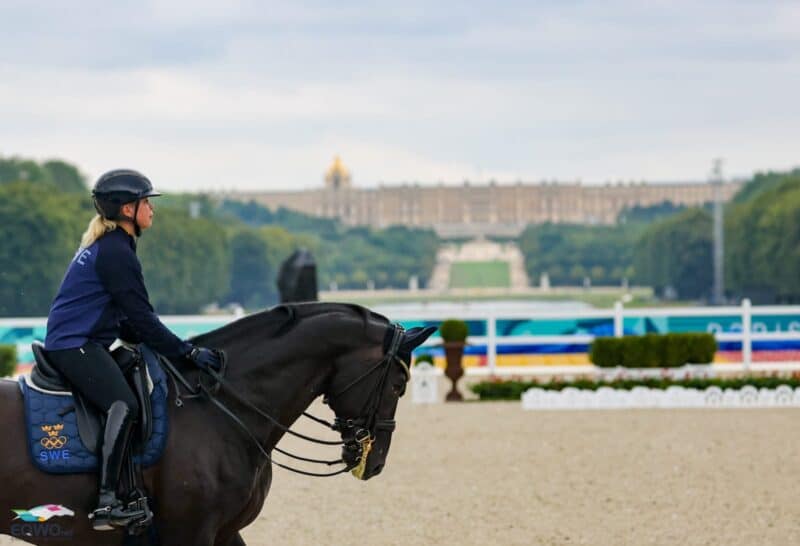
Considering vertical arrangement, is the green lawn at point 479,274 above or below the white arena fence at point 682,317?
below

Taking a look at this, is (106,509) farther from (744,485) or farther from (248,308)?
(248,308)

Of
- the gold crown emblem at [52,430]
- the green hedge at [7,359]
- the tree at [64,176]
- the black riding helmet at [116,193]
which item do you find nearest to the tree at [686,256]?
the tree at [64,176]

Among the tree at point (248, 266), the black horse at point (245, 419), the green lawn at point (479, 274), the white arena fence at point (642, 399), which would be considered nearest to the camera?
the black horse at point (245, 419)

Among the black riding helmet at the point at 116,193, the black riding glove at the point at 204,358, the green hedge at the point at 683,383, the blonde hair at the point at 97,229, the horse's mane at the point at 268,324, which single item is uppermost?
the black riding helmet at the point at 116,193

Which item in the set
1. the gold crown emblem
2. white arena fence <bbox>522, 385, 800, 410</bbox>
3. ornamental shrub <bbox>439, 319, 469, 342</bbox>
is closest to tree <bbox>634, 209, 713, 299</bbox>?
ornamental shrub <bbox>439, 319, 469, 342</bbox>

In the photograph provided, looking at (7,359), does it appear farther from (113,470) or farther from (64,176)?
(64,176)

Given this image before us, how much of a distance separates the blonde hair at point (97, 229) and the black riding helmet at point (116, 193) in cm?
2

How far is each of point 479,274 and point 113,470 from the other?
127 m

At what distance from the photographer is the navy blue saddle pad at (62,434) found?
5.64 meters

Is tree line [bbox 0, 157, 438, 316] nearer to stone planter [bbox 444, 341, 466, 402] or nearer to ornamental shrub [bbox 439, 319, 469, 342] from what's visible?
ornamental shrub [bbox 439, 319, 469, 342]

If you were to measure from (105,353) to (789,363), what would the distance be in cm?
1974

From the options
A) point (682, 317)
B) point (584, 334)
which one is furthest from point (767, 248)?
point (584, 334)

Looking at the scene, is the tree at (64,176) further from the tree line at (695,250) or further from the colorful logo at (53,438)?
the colorful logo at (53,438)

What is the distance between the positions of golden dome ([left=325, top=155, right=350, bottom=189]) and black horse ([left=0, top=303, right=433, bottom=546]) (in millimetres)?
183209
